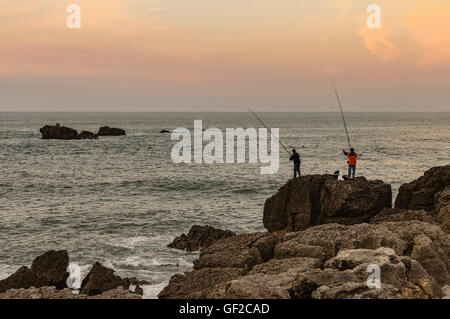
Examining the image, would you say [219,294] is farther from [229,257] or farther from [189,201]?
[189,201]

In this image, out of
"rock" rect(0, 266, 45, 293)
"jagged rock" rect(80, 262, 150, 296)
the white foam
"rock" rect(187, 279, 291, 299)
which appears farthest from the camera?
the white foam

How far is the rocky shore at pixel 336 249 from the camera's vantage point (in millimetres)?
9594

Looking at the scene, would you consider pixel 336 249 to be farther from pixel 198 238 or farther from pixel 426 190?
pixel 198 238

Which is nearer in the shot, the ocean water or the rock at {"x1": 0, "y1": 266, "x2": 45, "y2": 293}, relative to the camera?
the rock at {"x1": 0, "y1": 266, "x2": 45, "y2": 293}

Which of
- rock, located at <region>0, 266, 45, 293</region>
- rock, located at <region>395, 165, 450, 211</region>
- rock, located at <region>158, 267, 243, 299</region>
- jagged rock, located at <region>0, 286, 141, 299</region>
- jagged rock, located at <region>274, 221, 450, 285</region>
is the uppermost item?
rock, located at <region>395, 165, 450, 211</region>

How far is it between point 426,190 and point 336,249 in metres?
7.25

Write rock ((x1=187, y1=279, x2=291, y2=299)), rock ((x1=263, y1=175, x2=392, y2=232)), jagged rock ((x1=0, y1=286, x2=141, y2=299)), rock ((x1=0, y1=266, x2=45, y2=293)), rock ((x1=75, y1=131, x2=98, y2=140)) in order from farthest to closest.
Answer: rock ((x1=75, y1=131, x2=98, y2=140))
rock ((x1=263, y1=175, x2=392, y2=232))
rock ((x1=0, y1=266, x2=45, y2=293))
jagged rock ((x1=0, y1=286, x2=141, y2=299))
rock ((x1=187, y1=279, x2=291, y2=299))

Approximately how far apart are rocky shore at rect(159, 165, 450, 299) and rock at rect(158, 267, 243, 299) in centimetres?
3

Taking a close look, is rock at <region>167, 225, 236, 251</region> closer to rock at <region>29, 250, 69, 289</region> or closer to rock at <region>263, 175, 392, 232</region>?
rock at <region>263, 175, 392, 232</region>

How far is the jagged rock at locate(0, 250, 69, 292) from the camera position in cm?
1423

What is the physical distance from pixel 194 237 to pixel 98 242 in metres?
5.22

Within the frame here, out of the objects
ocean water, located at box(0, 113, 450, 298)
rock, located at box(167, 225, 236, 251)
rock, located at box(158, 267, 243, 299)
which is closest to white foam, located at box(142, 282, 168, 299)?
ocean water, located at box(0, 113, 450, 298)
